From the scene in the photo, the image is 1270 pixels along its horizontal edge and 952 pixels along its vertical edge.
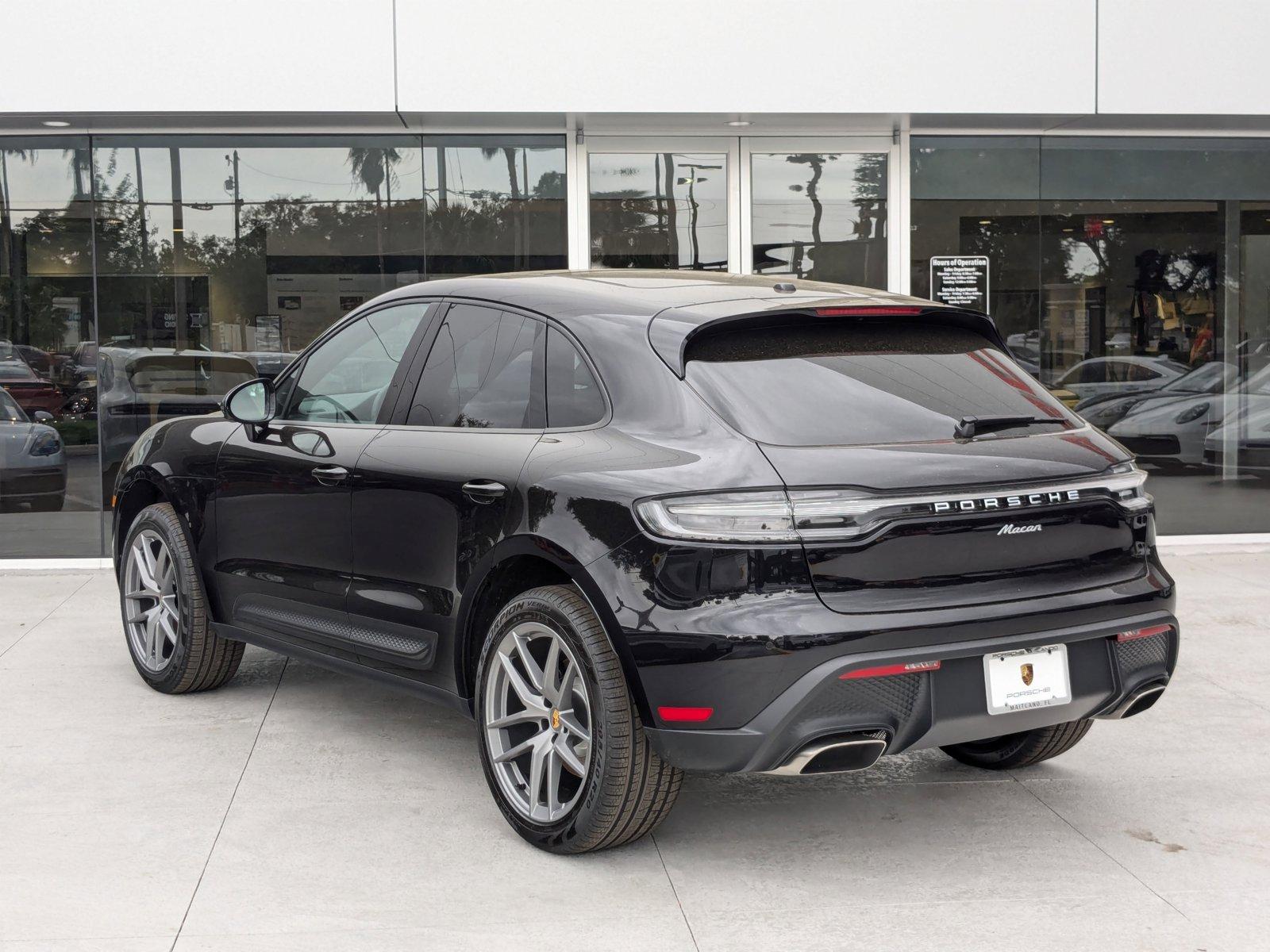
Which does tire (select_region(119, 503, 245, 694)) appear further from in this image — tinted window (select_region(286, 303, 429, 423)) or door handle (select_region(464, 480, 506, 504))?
door handle (select_region(464, 480, 506, 504))

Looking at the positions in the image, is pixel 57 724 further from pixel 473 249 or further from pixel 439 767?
pixel 473 249

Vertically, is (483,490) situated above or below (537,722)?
above

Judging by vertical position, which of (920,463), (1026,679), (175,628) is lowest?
(175,628)

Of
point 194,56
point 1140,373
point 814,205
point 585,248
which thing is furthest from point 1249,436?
point 194,56

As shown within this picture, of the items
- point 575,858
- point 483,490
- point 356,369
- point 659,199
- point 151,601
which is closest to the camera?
point 575,858

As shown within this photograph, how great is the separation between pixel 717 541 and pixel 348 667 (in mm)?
1961

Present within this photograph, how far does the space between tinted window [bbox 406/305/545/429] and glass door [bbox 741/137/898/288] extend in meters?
5.70

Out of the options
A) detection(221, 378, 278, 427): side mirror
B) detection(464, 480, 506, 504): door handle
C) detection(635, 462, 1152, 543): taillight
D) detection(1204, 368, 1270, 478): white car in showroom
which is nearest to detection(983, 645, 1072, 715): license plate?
detection(635, 462, 1152, 543): taillight

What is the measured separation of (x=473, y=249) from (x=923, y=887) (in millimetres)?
7017

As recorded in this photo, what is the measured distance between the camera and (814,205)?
33.8 feet

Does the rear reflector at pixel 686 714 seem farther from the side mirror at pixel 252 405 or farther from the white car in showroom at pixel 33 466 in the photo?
the white car in showroom at pixel 33 466

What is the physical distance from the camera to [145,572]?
6.23 meters

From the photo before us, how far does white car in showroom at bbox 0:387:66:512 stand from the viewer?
396 inches

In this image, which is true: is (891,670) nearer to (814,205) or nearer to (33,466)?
(814,205)
